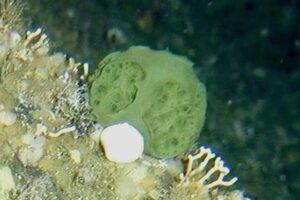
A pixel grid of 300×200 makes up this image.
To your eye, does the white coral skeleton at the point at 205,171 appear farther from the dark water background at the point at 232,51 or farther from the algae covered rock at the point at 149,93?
the algae covered rock at the point at 149,93

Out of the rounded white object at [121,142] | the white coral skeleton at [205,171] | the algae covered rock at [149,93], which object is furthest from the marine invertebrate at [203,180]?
the rounded white object at [121,142]

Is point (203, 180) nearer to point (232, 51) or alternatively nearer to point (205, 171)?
point (205, 171)

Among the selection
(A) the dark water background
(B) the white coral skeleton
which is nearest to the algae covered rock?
(A) the dark water background

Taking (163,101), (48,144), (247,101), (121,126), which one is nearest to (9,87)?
(48,144)

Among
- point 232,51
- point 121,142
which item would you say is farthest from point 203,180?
point 232,51

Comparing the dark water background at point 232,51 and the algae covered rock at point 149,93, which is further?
the algae covered rock at point 149,93

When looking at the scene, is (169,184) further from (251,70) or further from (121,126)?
(251,70)

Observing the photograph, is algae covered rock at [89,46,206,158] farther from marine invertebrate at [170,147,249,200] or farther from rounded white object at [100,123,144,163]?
marine invertebrate at [170,147,249,200]
